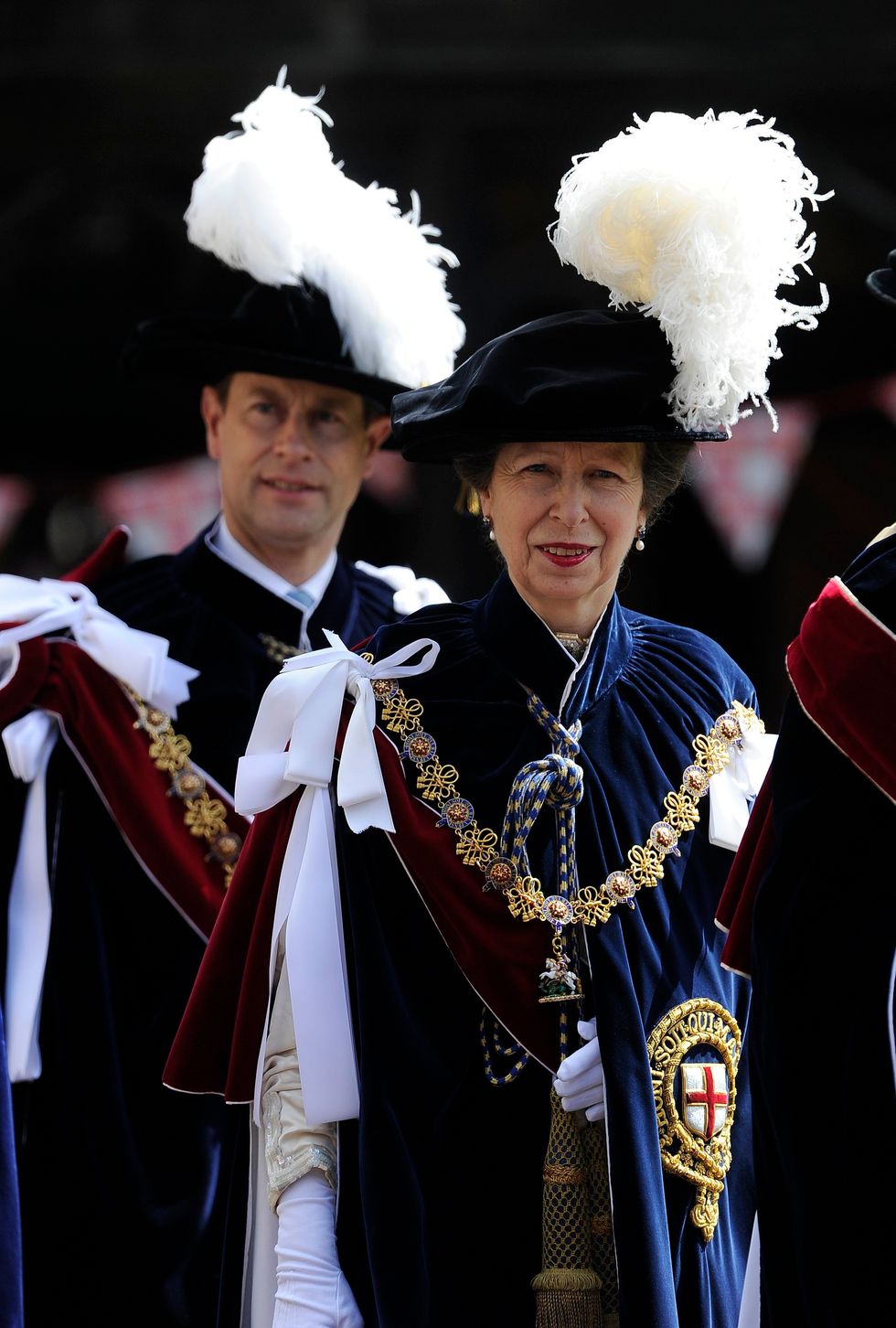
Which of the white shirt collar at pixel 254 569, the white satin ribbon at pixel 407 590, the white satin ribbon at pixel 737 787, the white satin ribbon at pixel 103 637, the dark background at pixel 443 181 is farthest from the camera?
the dark background at pixel 443 181

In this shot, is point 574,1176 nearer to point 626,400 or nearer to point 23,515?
point 626,400

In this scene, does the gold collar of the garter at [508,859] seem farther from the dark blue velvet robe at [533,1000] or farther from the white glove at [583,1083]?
the white glove at [583,1083]

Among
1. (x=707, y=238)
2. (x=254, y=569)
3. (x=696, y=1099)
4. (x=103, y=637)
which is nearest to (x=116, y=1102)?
(x=103, y=637)

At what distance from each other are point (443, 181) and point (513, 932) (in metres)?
3.81

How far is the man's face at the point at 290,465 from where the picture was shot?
3.88 metres

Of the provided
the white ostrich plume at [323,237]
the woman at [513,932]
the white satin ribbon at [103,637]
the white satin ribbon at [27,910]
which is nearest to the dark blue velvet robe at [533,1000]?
the woman at [513,932]

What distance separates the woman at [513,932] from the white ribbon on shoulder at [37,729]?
0.87 meters

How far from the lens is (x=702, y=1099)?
101 inches

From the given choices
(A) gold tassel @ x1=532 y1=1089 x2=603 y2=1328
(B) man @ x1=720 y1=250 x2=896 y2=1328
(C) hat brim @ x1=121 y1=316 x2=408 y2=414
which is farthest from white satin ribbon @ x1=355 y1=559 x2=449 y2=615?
(B) man @ x1=720 y1=250 x2=896 y2=1328

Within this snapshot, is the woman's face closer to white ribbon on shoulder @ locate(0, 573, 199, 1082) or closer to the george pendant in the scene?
the george pendant

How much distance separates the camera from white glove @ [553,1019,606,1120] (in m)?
2.49

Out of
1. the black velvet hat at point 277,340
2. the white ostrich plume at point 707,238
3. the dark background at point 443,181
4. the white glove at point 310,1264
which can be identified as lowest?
the white glove at point 310,1264

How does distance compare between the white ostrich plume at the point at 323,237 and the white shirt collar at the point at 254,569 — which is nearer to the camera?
the white ostrich plume at the point at 323,237

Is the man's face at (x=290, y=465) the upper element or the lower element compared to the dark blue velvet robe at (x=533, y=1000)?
upper
